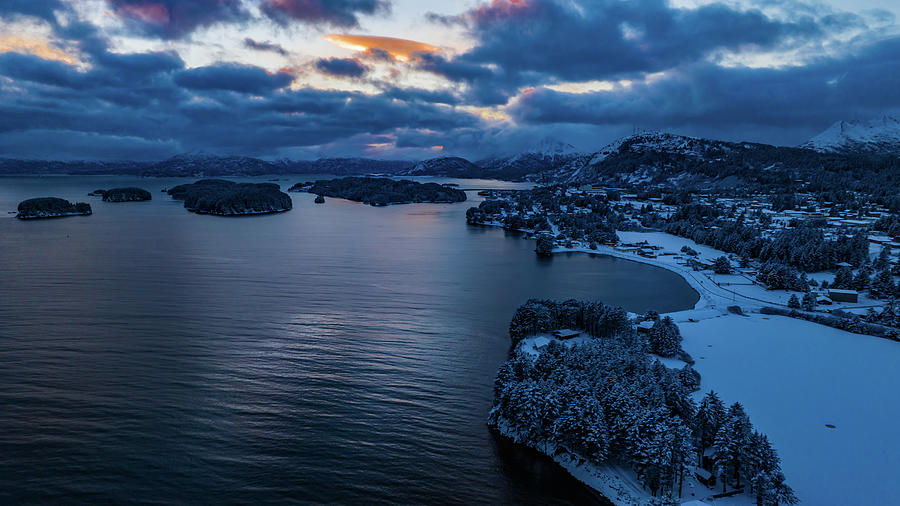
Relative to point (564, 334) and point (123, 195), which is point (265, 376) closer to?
point (564, 334)

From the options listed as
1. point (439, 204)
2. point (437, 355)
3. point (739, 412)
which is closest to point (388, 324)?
point (437, 355)

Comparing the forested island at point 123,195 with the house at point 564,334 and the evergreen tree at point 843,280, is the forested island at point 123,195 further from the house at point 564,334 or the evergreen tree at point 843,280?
the evergreen tree at point 843,280

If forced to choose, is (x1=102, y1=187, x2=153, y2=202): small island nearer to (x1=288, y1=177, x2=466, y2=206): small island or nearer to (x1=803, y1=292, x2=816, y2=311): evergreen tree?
(x1=288, y1=177, x2=466, y2=206): small island

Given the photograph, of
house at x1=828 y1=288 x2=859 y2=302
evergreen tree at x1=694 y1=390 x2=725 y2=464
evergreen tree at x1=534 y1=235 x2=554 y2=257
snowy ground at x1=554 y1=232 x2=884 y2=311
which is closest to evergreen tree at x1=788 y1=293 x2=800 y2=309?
snowy ground at x1=554 y1=232 x2=884 y2=311

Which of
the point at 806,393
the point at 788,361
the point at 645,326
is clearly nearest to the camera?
the point at 806,393

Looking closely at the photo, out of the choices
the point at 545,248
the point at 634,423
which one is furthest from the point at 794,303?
the point at 545,248

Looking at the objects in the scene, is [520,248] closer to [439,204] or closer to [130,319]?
[130,319]

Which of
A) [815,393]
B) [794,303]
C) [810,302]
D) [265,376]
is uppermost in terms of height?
[810,302]
